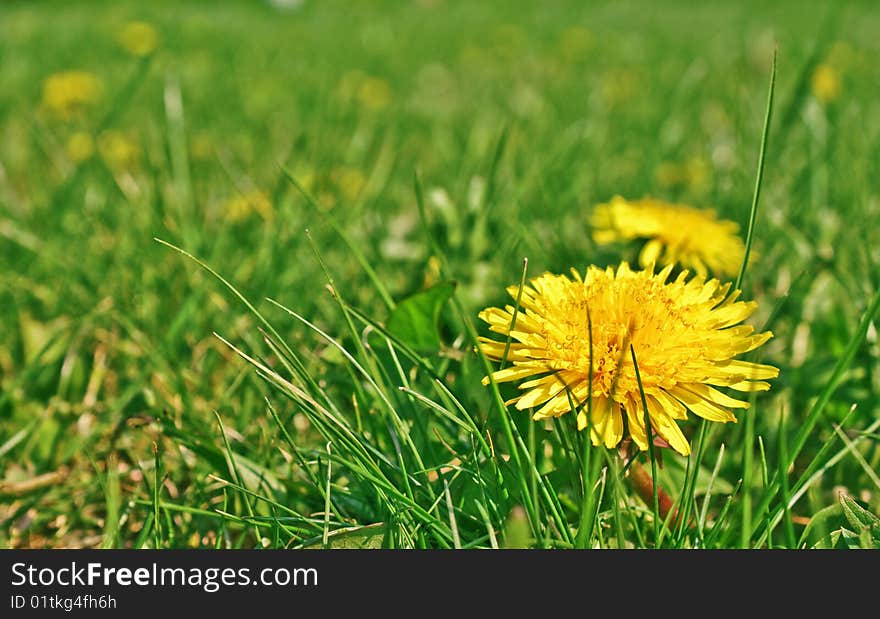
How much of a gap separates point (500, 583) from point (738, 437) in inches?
19.6

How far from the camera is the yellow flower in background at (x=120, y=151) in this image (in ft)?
7.67

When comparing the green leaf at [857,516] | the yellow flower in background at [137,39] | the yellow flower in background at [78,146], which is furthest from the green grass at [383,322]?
the yellow flower in background at [137,39]

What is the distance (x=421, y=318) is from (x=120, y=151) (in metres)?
1.76

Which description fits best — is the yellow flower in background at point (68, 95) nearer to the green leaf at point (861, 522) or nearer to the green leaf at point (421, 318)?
the green leaf at point (421, 318)

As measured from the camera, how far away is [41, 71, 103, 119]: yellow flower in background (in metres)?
2.85

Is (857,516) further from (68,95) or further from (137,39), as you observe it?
(137,39)

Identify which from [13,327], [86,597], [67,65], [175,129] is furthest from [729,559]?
[67,65]

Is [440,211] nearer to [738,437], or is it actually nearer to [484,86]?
[738,437]

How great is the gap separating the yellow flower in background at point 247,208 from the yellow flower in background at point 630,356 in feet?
3.43

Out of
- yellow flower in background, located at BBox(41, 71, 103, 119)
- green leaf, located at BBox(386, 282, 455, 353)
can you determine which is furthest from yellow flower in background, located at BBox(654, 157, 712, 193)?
yellow flower in background, located at BBox(41, 71, 103, 119)

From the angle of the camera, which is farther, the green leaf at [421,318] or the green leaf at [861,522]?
the green leaf at [421,318]

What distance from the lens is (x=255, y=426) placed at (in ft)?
3.72

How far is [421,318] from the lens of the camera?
104 cm

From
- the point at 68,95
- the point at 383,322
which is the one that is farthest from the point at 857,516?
the point at 68,95
